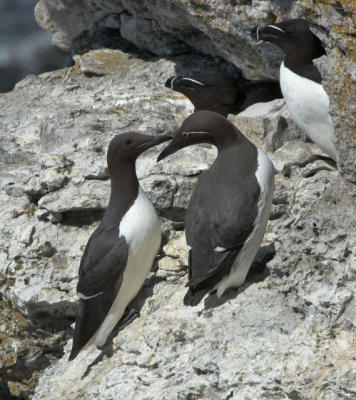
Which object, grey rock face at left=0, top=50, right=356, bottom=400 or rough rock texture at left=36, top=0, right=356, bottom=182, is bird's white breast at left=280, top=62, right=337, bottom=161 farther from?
rough rock texture at left=36, top=0, right=356, bottom=182

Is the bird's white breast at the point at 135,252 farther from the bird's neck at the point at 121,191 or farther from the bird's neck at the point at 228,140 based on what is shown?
the bird's neck at the point at 228,140

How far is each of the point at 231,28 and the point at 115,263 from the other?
7.45ft

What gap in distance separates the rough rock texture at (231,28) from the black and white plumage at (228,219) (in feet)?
1.73

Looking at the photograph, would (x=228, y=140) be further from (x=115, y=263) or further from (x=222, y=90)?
(x=222, y=90)

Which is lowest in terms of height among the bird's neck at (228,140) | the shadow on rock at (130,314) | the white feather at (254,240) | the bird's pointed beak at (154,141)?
the shadow on rock at (130,314)

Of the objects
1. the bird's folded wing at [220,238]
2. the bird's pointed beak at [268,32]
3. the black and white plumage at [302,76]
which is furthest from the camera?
the bird's pointed beak at [268,32]

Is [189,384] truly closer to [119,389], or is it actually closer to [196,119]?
[119,389]

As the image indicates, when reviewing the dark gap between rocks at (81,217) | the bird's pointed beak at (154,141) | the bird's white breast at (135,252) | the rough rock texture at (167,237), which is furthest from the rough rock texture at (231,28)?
the dark gap between rocks at (81,217)

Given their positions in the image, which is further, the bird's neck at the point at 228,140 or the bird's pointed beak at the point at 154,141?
the bird's pointed beak at the point at 154,141

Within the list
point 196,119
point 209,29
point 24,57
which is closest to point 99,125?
point 209,29

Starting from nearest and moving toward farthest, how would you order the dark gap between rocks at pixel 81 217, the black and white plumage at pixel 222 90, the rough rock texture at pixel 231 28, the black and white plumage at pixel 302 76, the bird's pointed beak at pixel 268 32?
the rough rock texture at pixel 231 28, the black and white plumage at pixel 302 76, the bird's pointed beak at pixel 268 32, the dark gap between rocks at pixel 81 217, the black and white plumage at pixel 222 90

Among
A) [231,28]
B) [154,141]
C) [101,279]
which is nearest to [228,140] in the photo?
[154,141]

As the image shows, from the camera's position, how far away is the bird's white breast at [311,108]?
4930 mm

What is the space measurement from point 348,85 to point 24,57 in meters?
9.16
